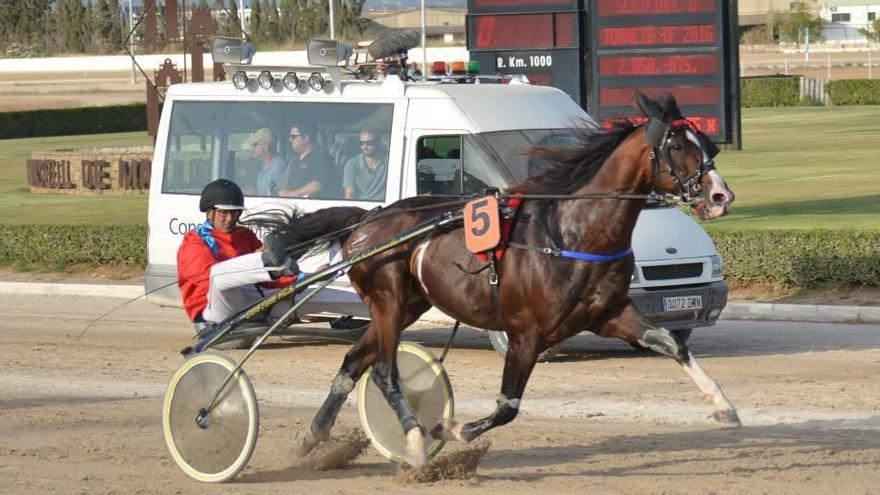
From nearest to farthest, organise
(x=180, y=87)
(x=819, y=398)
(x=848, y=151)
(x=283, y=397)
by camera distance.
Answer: (x=819, y=398), (x=283, y=397), (x=180, y=87), (x=848, y=151)

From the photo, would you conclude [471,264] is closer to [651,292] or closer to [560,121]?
[651,292]

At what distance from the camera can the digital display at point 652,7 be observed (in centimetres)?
1576

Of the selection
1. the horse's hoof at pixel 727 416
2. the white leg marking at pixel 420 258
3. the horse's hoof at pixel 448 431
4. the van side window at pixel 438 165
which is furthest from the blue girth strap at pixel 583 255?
the van side window at pixel 438 165

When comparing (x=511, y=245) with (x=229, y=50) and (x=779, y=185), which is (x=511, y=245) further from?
(x=779, y=185)

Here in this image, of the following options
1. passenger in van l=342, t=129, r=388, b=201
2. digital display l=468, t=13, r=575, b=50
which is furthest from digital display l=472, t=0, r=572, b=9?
passenger in van l=342, t=129, r=388, b=201

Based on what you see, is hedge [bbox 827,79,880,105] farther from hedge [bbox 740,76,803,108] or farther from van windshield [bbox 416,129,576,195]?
van windshield [bbox 416,129,576,195]

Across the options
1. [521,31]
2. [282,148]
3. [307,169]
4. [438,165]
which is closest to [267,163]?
[282,148]

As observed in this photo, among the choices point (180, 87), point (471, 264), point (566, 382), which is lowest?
point (566, 382)

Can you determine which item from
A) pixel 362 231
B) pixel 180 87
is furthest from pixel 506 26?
pixel 362 231

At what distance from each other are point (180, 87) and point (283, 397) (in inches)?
148

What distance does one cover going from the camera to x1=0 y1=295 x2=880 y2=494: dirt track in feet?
24.1

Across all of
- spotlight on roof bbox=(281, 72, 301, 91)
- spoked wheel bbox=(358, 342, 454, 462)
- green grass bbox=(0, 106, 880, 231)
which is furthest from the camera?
green grass bbox=(0, 106, 880, 231)

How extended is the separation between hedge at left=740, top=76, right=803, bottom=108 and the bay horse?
4503cm

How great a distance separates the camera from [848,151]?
3056 centimetres
